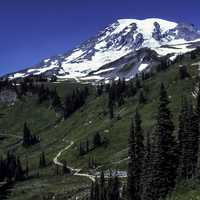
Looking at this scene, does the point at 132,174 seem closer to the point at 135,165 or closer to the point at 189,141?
the point at 135,165

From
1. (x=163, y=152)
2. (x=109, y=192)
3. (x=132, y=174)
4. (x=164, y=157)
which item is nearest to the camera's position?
(x=163, y=152)

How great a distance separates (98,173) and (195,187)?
13827 centimetres

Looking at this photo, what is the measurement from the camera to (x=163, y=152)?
240ft

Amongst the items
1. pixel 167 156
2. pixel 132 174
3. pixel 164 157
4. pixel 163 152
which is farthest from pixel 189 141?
pixel 132 174

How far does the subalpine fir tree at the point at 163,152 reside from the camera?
7181 cm

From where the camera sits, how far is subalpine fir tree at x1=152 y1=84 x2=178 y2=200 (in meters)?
71.8

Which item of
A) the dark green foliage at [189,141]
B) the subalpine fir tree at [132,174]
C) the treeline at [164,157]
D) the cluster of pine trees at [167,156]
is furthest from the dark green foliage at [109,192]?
the dark green foliage at [189,141]

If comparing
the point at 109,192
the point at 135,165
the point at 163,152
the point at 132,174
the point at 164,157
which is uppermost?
the point at 163,152

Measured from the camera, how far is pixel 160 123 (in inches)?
2857

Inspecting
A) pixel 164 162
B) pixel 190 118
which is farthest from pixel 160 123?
pixel 190 118

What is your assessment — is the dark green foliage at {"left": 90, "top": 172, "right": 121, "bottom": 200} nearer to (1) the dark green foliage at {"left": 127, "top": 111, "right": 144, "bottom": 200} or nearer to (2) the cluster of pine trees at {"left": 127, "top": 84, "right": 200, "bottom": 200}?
(1) the dark green foliage at {"left": 127, "top": 111, "right": 144, "bottom": 200}

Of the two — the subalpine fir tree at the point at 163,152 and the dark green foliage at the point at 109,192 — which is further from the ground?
the subalpine fir tree at the point at 163,152

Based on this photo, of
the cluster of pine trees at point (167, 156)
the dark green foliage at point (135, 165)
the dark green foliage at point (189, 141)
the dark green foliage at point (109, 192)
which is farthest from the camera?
the dark green foliage at point (109, 192)

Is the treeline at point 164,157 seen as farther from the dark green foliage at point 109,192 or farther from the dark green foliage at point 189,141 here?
the dark green foliage at point 109,192
